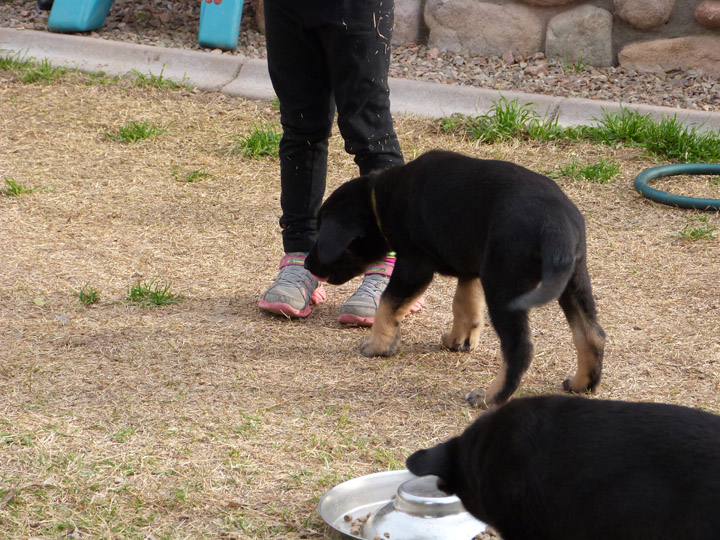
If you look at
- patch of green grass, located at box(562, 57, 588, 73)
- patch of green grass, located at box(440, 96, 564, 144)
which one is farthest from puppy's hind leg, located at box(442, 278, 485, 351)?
patch of green grass, located at box(562, 57, 588, 73)

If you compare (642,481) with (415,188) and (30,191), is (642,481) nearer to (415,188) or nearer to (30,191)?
(415,188)

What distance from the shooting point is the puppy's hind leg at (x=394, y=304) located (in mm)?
3180

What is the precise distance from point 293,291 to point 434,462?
5.94ft

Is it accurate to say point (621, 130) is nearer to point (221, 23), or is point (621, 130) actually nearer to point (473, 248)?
point (473, 248)

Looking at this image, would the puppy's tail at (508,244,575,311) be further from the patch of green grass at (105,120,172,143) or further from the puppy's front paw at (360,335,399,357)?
the patch of green grass at (105,120,172,143)

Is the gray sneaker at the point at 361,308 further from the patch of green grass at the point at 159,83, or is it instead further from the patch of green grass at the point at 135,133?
the patch of green grass at the point at 159,83

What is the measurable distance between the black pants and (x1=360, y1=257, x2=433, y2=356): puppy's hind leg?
63 centimetres

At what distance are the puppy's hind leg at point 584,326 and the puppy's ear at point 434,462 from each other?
105 cm

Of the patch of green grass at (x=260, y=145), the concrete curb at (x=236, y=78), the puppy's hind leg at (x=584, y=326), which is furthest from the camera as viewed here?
the concrete curb at (x=236, y=78)

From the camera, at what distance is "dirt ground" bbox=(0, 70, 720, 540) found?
246cm

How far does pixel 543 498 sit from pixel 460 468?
238 mm

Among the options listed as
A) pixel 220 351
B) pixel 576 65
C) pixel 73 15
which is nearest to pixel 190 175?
pixel 220 351

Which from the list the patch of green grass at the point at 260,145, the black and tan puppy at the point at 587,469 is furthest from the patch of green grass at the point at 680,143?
the black and tan puppy at the point at 587,469

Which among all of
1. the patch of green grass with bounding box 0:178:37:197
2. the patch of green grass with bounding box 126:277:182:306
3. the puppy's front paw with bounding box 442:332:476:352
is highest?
the puppy's front paw with bounding box 442:332:476:352
